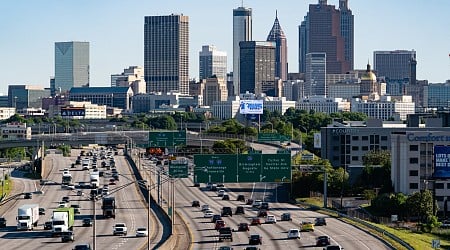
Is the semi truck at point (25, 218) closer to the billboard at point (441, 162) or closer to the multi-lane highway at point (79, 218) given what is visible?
the multi-lane highway at point (79, 218)

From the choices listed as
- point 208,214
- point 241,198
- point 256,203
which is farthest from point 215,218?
point 241,198

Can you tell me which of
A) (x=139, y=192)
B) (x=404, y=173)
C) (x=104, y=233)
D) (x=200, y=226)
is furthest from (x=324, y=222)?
(x=139, y=192)

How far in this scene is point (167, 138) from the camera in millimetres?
147125

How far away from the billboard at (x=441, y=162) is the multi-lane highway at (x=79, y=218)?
2939 cm

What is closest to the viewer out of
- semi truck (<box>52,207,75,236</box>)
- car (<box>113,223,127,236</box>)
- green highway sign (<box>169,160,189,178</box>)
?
semi truck (<box>52,207,75,236</box>)

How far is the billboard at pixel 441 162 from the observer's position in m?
115

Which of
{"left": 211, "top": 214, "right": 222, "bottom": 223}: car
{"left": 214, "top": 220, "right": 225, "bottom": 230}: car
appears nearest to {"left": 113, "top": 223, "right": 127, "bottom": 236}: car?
{"left": 214, "top": 220, "right": 225, "bottom": 230}: car

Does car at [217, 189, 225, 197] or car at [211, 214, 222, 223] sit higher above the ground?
car at [211, 214, 222, 223]

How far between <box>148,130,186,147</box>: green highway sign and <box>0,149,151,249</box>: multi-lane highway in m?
6.93

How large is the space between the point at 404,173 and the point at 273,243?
44731mm

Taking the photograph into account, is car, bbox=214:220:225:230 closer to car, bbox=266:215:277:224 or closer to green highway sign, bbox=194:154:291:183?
car, bbox=266:215:277:224

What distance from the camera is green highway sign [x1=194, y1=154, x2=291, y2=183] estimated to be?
349 feet

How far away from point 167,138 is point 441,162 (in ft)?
140

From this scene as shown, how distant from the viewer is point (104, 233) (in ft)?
299
